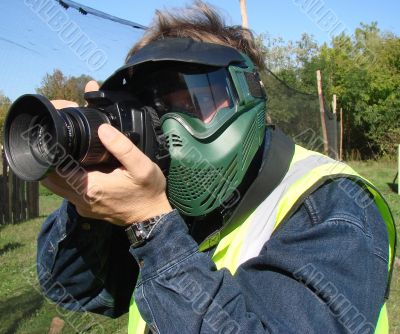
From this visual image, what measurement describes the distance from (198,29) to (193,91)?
349 millimetres

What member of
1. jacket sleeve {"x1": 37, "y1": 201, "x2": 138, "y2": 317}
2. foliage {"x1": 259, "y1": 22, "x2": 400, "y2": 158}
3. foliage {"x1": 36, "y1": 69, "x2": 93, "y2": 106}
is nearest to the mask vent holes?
jacket sleeve {"x1": 37, "y1": 201, "x2": 138, "y2": 317}

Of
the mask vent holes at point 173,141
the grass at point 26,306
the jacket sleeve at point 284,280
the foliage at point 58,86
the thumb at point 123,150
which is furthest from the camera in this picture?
the grass at point 26,306

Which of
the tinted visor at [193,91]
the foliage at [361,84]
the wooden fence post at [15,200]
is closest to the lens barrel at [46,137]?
the tinted visor at [193,91]

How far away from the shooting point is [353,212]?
4.49 ft

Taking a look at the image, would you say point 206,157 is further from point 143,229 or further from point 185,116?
point 143,229

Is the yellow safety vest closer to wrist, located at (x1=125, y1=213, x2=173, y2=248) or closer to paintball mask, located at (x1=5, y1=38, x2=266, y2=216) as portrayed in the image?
paintball mask, located at (x1=5, y1=38, x2=266, y2=216)

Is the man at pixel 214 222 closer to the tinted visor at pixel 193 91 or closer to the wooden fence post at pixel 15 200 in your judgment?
the tinted visor at pixel 193 91

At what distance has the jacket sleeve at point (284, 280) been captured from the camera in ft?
4.04

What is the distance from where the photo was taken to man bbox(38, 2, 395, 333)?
1.26m

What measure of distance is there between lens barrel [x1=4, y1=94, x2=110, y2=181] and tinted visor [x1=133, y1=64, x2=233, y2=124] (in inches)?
11.2

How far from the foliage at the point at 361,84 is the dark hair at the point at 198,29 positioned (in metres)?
19.0

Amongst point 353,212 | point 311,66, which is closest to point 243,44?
point 353,212

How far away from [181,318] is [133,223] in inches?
11.3

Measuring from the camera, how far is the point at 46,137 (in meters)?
1.46
